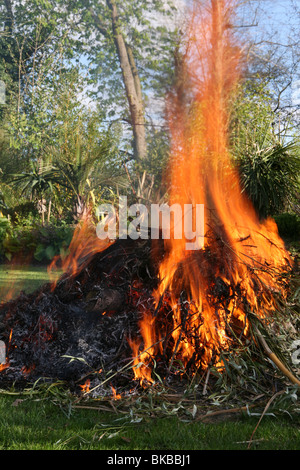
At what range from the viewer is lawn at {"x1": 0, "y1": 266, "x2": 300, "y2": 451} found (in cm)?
240

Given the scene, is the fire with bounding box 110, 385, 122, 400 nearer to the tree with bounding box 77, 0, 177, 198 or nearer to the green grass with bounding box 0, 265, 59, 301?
the green grass with bounding box 0, 265, 59, 301

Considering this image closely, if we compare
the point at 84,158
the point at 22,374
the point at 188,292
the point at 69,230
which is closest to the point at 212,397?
the point at 188,292

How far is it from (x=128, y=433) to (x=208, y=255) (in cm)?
164

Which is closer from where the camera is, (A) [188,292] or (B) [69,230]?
(A) [188,292]

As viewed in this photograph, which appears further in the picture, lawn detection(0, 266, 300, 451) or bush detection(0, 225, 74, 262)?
bush detection(0, 225, 74, 262)

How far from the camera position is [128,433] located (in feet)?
8.40

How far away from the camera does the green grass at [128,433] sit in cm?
239

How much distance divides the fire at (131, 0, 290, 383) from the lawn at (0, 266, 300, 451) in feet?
1.73

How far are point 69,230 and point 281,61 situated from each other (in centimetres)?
1014

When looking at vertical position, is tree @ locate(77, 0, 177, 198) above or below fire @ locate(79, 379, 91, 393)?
above

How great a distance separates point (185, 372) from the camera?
3260 mm

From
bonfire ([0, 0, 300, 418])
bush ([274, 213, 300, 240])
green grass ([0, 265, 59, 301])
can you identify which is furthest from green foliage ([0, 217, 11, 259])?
bonfire ([0, 0, 300, 418])

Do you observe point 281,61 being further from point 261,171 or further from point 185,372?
point 185,372

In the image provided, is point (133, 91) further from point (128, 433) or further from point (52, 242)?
point (128, 433)
